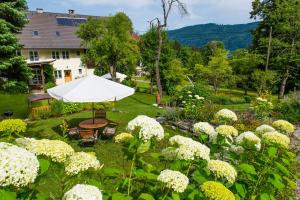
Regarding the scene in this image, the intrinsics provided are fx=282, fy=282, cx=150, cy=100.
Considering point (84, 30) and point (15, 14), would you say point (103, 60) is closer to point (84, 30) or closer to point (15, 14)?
point (84, 30)

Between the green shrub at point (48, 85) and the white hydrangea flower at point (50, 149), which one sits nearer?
the white hydrangea flower at point (50, 149)

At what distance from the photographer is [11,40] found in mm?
13695

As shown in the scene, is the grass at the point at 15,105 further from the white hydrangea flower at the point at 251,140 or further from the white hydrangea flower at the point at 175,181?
the white hydrangea flower at the point at 175,181

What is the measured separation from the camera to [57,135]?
1302cm

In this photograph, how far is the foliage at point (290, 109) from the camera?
14645 millimetres

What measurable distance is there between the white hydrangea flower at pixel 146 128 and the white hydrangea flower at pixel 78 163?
61cm

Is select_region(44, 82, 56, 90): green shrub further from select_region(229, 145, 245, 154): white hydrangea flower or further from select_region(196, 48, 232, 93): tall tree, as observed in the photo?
select_region(229, 145, 245, 154): white hydrangea flower

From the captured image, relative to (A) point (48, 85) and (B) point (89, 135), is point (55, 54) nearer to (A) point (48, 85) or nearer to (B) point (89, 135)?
(A) point (48, 85)

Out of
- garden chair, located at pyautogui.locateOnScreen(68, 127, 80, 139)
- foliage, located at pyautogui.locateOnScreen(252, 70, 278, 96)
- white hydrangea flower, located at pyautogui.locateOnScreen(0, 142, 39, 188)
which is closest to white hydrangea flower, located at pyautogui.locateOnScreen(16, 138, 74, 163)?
white hydrangea flower, located at pyautogui.locateOnScreen(0, 142, 39, 188)

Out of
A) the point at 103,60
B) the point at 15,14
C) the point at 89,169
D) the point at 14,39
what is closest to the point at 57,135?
the point at 14,39

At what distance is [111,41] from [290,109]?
20.7 m

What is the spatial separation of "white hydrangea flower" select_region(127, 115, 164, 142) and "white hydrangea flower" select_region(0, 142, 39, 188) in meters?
1.30

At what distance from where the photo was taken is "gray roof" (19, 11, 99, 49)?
36.6 m

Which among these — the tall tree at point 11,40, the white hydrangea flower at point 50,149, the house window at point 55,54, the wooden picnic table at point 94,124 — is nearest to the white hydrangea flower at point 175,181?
the white hydrangea flower at point 50,149
